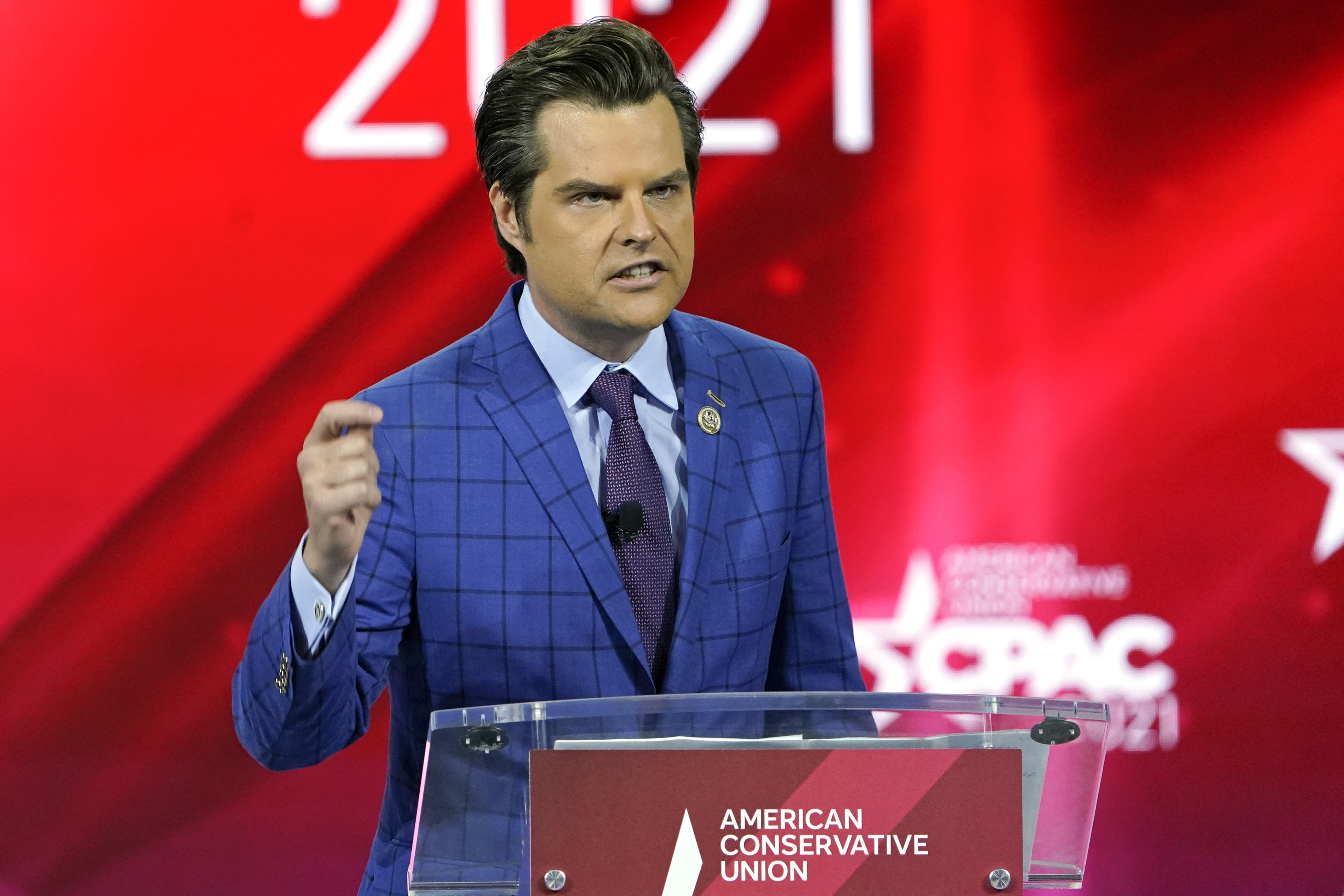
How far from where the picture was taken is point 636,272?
1491 millimetres

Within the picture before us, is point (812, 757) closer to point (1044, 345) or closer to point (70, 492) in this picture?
point (1044, 345)

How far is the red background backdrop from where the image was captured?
2801mm

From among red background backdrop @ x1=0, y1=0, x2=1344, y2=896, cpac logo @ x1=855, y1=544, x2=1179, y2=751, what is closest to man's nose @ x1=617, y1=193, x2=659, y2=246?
red background backdrop @ x1=0, y1=0, x2=1344, y2=896

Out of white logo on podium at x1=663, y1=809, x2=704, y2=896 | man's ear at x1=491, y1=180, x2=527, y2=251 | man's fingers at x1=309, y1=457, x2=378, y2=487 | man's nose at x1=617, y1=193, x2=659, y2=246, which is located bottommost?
white logo on podium at x1=663, y1=809, x2=704, y2=896

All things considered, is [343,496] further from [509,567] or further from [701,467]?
[701,467]

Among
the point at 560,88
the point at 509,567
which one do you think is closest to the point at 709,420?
the point at 509,567

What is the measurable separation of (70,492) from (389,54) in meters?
1.15

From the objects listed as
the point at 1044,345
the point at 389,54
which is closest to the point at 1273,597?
the point at 1044,345

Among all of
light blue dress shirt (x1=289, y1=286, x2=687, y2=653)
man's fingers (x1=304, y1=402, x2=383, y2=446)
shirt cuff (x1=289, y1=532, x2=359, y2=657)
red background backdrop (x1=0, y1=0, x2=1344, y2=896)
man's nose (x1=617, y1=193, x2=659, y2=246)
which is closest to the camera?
man's fingers (x1=304, y1=402, x2=383, y2=446)

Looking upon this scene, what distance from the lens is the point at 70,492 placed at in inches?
110

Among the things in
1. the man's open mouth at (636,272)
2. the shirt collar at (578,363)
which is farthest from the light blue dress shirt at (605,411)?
the man's open mouth at (636,272)

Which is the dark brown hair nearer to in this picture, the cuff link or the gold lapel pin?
the gold lapel pin

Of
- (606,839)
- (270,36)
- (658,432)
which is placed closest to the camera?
(606,839)

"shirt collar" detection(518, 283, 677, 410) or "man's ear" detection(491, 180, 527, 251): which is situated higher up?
"man's ear" detection(491, 180, 527, 251)
